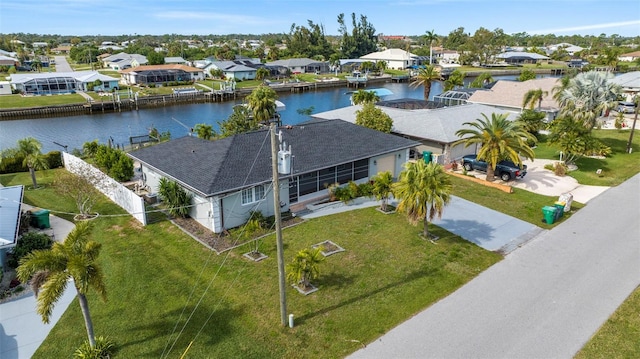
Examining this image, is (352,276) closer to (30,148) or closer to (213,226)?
(213,226)

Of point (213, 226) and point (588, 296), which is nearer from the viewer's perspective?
point (588, 296)

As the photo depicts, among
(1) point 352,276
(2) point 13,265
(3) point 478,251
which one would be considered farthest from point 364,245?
(2) point 13,265

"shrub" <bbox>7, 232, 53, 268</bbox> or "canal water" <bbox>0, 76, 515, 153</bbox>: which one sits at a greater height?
"canal water" <bbox>0, 76, 515, 153</bbox>

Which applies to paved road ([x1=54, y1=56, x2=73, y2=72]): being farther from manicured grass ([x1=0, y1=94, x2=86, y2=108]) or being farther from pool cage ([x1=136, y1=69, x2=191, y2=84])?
manicured grass ([x1=0, y1=94, x2=86, y2=108])

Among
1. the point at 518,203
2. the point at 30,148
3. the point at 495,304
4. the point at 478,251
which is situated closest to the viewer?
the point at 495,304

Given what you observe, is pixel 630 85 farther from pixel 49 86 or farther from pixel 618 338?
pixel 49 86

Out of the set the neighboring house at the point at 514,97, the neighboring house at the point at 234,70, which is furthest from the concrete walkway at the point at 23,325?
the neighboring house at the point at 234,70

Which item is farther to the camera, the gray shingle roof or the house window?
the house window

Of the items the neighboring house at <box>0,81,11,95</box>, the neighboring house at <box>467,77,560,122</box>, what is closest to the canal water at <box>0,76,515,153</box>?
the neighboring house at <box>467,77,560,122</box>

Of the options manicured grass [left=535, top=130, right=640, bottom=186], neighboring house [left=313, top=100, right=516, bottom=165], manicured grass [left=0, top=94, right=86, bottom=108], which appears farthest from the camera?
manicured grass [left=0, top=94, right=86, bottom=108]
